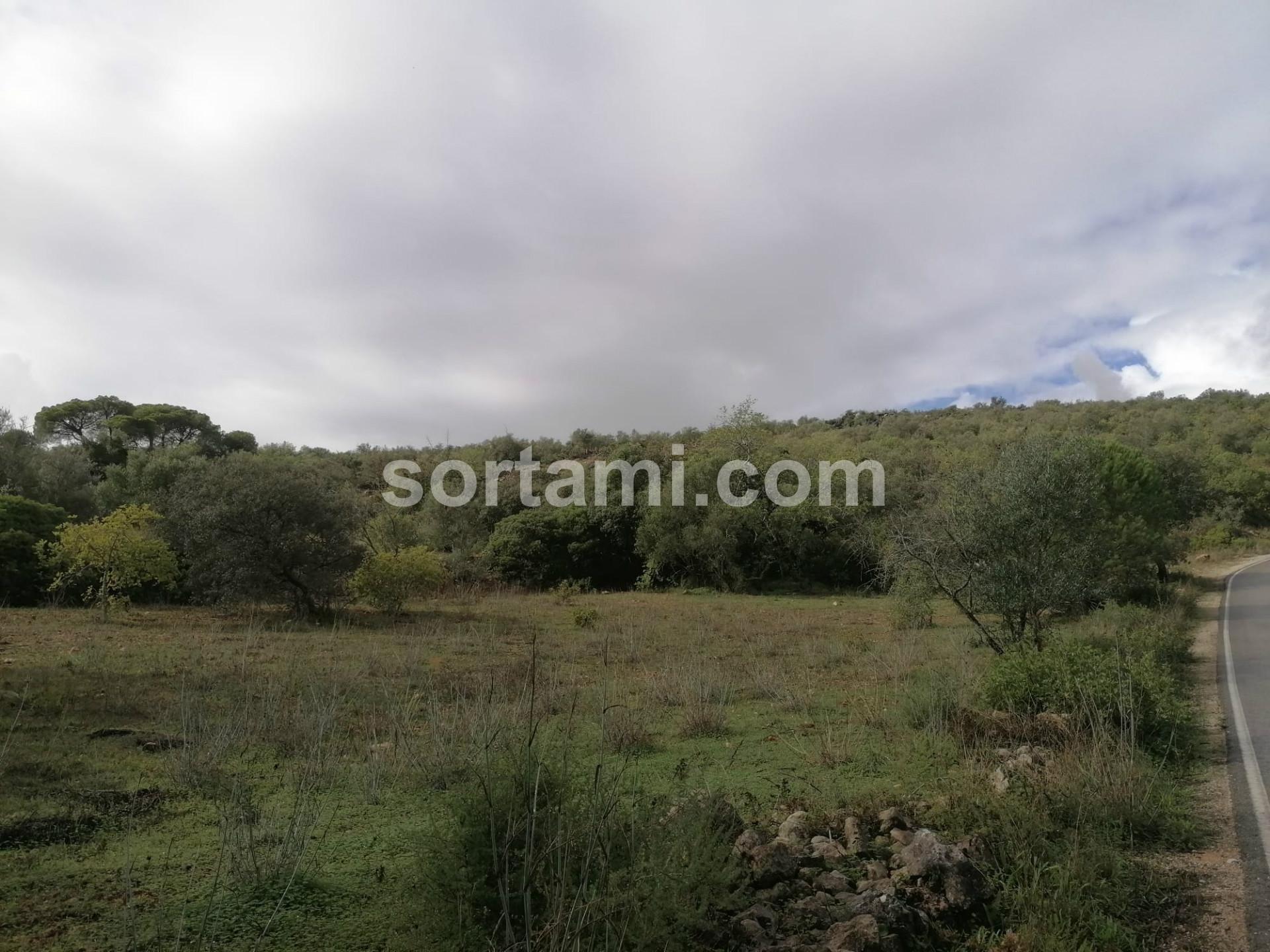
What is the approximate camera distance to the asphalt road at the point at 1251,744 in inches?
196

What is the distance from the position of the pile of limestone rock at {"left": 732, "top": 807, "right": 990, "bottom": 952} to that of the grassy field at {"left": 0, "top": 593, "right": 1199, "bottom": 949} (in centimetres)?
30

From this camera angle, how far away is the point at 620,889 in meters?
3.41

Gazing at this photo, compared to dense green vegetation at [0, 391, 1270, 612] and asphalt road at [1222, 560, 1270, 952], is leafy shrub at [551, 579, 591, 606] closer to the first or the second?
dense green vegetation at [0, 391, 1270, 612]

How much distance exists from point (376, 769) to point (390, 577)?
15942mm

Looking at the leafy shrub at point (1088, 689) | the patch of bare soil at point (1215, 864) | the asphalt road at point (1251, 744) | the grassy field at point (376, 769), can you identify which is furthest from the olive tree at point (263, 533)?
the asphalt road at point (1251, 744)

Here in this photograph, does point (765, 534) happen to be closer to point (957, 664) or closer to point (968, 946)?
point (957, 664)

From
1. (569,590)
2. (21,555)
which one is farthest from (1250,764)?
(21,555)

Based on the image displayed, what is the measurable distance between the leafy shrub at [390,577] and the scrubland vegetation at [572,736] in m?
0.10

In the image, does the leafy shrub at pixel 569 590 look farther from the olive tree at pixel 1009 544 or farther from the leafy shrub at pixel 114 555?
the olive tree at pixel 1009 544

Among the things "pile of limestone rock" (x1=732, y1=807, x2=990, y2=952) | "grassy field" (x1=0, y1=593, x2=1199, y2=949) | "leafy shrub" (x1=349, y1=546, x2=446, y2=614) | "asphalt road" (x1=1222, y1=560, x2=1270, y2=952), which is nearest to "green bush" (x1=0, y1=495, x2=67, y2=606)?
"grassy field" (x1=0, y1=593, x2=1199, y2=949)

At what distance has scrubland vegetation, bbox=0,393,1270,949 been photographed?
3.80 meters

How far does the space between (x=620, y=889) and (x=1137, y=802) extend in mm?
5038

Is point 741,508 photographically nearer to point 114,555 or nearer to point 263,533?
point 263,533

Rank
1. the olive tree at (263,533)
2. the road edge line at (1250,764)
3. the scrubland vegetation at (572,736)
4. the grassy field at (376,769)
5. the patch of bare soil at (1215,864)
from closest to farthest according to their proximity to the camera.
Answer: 1. the scrubland vegetation at (572,736)
2. the grassy field at (376,769)
3. the patch of bare soil at (1215,864)
4. the road edge line at (1250,764)
5. the olive tree at (263,533)
